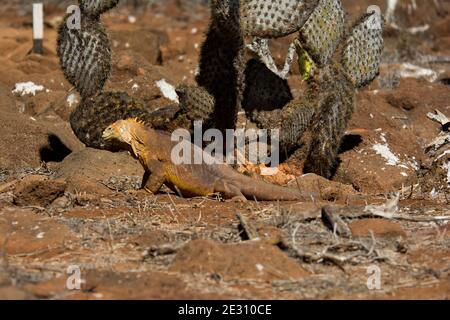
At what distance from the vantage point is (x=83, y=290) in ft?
15.3

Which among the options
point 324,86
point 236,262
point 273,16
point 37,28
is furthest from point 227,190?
point 37,28

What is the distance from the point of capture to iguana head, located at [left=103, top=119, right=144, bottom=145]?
7.00 m

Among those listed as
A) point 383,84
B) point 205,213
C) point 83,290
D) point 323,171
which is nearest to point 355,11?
point 383,84

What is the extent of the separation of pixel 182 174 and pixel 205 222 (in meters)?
0.98

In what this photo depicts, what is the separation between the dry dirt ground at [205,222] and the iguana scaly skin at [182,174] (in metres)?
0.13

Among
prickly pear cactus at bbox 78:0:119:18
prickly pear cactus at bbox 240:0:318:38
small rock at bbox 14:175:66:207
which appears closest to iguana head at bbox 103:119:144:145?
small rock at bbox 14:175:66:207

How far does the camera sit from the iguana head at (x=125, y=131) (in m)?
7.00

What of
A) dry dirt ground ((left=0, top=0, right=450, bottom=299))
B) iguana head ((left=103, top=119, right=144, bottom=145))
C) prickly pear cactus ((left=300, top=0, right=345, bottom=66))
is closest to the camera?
dry dirt ground ((left=0, top=0, right=450, bottom=299))

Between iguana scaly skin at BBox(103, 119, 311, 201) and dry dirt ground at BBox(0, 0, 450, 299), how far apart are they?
0.13m

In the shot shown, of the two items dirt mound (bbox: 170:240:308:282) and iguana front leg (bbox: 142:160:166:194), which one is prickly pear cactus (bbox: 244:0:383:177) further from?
dirt mound (bbox: 170:240:308:282)

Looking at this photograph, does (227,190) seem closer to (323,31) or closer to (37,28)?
(323,31)

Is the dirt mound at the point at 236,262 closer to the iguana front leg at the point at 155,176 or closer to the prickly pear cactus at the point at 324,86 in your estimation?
the iguana front leg at the point at 155,176

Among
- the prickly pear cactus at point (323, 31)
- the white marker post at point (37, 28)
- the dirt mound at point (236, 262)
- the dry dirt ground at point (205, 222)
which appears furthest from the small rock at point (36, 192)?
the white marker post at point (37, 28)

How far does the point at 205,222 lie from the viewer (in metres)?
6.00
